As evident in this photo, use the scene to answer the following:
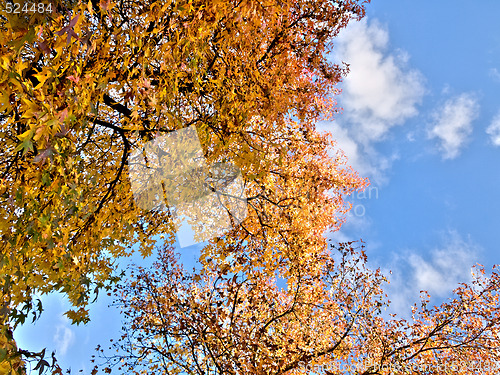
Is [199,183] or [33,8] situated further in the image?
[199,183]

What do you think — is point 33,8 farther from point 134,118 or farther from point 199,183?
point 199,183

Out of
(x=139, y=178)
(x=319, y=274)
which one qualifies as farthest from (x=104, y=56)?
(x=319, y=274)

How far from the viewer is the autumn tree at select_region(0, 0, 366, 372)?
2.77 meters

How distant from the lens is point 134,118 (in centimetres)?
346

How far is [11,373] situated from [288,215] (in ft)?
29.9

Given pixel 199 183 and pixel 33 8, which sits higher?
pixel 199 183

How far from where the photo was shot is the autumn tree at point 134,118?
9.09 feet

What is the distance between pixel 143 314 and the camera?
11.1m

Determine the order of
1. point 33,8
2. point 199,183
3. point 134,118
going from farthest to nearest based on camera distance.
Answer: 1. point 199,183
2. point 134,118
3. point 33,8

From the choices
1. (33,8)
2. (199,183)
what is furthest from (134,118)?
(199,183)

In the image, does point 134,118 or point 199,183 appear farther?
point 199,183

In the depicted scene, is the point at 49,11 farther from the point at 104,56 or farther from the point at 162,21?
the point at 162,21

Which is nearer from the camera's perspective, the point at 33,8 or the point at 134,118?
the point at 33,8

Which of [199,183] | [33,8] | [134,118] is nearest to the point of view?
[33,8]
